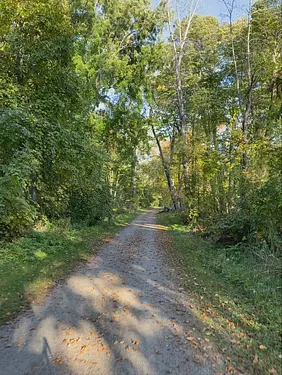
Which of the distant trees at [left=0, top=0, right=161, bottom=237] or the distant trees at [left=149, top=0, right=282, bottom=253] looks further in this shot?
the distant trees at [left=0, top=0, right=161, bottom=237]

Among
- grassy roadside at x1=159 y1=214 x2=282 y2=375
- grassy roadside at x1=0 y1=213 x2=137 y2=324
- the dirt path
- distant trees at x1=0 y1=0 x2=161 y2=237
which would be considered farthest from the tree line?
the dirt path

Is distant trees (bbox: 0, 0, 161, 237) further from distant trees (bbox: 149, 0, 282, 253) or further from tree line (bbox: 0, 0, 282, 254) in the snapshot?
distant trees (bbox: 149, 0, 282, 253)

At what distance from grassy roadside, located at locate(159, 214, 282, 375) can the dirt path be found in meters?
0.33

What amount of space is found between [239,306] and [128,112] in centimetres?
1389

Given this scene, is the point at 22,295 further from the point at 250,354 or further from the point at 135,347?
the point at 250,354

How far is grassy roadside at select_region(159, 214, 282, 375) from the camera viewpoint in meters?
3.43

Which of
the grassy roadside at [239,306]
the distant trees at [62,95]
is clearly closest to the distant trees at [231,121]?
the grassy roadside at [239,306]

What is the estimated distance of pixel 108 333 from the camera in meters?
3.88

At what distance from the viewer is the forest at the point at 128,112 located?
7.16 meters

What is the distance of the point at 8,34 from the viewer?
879 centimetres

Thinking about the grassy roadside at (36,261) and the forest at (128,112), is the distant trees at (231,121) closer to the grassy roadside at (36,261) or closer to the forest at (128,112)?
the forest at (128,112)

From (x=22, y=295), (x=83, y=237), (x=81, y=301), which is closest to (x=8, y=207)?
(x=22, y=295)

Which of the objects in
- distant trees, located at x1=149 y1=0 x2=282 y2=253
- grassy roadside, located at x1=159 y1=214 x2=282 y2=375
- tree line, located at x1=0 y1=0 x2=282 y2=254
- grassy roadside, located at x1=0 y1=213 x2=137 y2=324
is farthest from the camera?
tree line, located at x1=0 y1=0 x2=282 y2=254

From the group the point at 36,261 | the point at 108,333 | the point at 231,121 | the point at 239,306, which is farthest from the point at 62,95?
the point at 239,306
